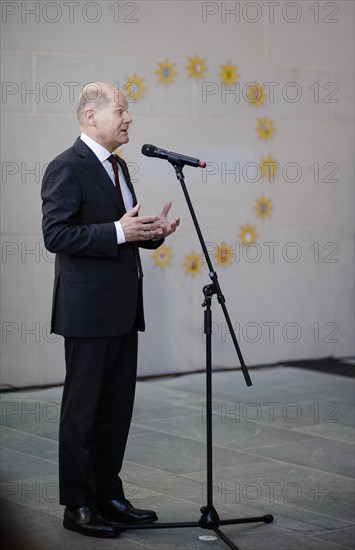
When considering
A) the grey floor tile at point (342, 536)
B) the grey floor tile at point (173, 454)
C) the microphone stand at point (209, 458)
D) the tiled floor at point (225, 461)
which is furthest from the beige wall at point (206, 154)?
the grey floor tile at point (342, 536)

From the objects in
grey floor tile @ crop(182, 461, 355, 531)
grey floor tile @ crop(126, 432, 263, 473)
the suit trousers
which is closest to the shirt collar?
the suit trousers

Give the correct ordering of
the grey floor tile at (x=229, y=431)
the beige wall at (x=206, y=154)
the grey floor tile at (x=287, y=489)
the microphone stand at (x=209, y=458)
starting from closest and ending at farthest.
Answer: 1. the microphone stand at (x=209, y=458)
2. the grey floor tile at (x=287, y=489)
3. the grey floor tile at (x=229, y=431)
4. the beige wall at (x=206, y=154)

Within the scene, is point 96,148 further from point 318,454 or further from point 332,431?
point 332,431

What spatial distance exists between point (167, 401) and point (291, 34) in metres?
3.03

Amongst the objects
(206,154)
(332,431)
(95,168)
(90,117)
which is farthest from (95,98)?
(206,154)

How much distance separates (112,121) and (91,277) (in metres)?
0.52

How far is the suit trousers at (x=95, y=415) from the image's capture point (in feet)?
9.52

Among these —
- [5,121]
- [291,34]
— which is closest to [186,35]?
[291,34]

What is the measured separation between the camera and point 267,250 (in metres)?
6.65

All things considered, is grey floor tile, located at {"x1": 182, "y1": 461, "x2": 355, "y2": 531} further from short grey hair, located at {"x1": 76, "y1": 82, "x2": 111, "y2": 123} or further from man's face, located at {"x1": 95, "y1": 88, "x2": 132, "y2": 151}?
short grey hair, located at {"x1": 76, "y1": 82, "x2": 111, "y2": 123}

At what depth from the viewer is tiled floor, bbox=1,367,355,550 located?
2963mm

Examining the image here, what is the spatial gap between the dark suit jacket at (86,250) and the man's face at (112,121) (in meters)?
0.07

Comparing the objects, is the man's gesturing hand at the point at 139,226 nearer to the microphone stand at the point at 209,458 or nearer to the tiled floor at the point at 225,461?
the microphone stand at the point at 209,458

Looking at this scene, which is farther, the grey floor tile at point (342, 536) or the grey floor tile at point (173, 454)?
the grey floor tile at point (173, 454)
